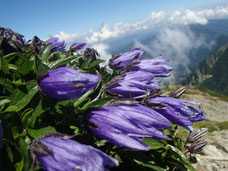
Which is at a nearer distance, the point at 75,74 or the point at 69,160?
the point at 69,160

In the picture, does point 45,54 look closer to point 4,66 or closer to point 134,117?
point 4,66

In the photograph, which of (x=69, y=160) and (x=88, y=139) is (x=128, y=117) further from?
(x=69, y=160)

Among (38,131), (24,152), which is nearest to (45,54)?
(38,131)

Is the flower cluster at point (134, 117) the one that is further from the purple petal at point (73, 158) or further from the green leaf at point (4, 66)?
the green leaf at point (4, 66)

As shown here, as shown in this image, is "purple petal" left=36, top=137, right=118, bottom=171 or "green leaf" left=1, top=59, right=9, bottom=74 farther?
"green leaf" left=1, top=59, right=9, bottom=74

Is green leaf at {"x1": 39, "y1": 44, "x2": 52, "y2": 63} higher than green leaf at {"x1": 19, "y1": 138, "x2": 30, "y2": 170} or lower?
higher

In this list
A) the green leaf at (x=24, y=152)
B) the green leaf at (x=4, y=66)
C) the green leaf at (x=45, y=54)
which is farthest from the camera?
the green leaf at (x=45, y=54)

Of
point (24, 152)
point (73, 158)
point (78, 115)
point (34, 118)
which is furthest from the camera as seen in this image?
point (34, 118)

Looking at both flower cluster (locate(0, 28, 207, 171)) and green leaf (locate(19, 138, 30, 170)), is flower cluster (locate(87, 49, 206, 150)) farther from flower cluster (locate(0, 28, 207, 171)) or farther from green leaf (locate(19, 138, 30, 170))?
green leaf (locate(19, 138, 30, 170))

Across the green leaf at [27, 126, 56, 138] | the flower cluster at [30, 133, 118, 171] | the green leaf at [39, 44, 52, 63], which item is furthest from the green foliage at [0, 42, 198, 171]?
the green leaf at [39, 44, 52, 63]

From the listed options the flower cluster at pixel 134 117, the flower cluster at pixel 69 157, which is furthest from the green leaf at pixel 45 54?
the flower cluster at pixel 69 157

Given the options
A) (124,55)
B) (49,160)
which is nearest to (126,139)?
(49,160)
